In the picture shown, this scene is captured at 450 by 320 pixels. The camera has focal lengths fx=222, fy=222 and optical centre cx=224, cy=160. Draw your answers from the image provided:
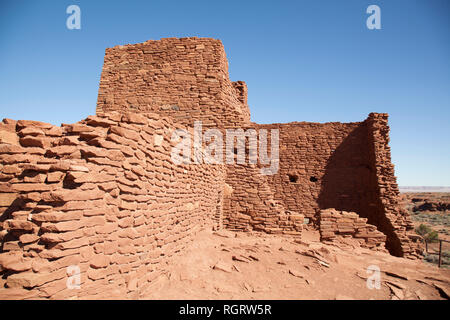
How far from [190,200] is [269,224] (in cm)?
318

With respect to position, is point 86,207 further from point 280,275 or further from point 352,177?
point 352,177

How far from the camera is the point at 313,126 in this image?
10.5 meters

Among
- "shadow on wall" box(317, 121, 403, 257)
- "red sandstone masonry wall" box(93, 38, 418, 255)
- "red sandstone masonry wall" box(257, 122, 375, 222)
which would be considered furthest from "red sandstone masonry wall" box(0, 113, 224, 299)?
"shadow on wall" box(317, 121, 403, 257)

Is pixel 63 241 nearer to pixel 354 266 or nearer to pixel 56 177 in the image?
pixel 56 177

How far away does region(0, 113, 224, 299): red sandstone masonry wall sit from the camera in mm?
2285

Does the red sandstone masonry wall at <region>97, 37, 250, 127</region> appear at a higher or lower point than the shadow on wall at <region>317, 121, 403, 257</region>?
higher

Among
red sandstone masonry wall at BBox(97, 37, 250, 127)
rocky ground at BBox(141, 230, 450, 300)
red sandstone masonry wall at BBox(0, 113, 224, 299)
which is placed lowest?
rocky ground at BBox(141, 230, 450, 300)

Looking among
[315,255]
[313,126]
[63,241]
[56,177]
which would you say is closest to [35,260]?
[63,241]

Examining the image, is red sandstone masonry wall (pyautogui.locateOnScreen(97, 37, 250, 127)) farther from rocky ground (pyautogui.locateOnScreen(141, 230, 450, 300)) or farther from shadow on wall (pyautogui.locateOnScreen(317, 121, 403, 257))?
shadow on wall (pyautogui.locateOnScreen(317, 121, 403, 257))

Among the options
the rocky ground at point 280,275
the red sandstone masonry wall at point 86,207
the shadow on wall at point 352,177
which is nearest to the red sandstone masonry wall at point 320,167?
the shadow on wall at point 352,177

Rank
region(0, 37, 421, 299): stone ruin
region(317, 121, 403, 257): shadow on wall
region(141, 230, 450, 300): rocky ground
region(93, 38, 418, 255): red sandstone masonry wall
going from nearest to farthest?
region(0, 37, 421, 299): stone ruin → region(141, 230, 450, 300): rocky ground → region(93, 38, 418, 255): red sandstone masonry wall → region(317, 121, 403, 257): shadow on wall

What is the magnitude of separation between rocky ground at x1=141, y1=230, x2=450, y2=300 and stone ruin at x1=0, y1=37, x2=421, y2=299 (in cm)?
43

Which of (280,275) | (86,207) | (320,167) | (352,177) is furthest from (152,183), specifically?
(352,177)
